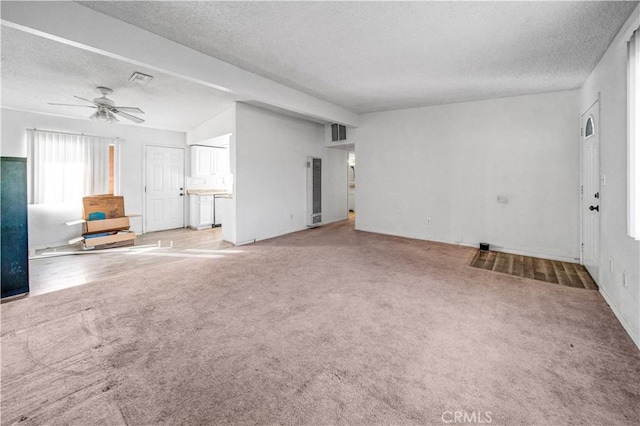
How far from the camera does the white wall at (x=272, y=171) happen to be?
5.60 metres

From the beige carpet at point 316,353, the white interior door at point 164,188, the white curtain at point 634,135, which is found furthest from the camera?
the white interior door at point 164,188

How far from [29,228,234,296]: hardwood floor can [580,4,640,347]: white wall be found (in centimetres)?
491

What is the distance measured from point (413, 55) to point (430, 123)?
267cm

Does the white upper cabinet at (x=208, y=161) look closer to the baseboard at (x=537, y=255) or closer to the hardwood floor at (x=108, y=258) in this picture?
the hardwood floor at (x=108, y=258)

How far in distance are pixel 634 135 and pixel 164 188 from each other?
8167 millimetres

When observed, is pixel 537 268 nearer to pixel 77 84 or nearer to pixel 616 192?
pixel 616 192

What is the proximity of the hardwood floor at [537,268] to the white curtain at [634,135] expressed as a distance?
1652 mm

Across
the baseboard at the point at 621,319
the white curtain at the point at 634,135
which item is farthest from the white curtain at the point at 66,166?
the baseboard at the point at 621,319

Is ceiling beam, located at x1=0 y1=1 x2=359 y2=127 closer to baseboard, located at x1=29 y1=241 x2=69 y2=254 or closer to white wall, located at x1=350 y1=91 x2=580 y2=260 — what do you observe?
white wall, located at x1=350 y1=91 x2=580 y2=260

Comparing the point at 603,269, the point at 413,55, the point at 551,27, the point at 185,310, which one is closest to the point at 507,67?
the point at 551,27

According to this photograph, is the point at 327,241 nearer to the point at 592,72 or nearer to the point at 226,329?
the point at 226,329

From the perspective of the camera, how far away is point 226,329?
2465 millimetres

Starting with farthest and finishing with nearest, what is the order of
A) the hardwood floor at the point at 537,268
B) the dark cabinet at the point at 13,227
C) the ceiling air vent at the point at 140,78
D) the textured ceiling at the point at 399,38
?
the ceiling air vent at the point at 140,78 → the hardwood floor at the point at 537,268 → the dark cabinet at the point at 13,227 → the textured ceiling at the point at 399,38

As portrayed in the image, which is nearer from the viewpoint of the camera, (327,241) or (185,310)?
(185,310)
